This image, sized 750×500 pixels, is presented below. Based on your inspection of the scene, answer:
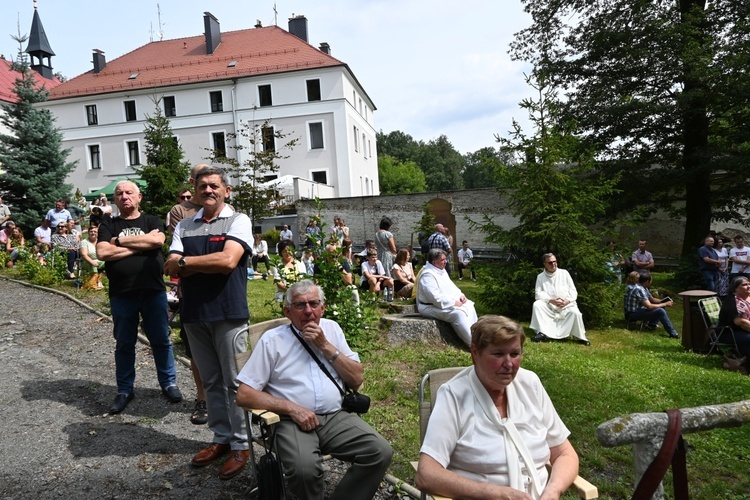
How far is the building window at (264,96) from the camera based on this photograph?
38.2 meters

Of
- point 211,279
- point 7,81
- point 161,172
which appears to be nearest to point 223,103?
point 7,81

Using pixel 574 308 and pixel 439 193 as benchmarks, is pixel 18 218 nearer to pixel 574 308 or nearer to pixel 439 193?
→ pixel 439 193

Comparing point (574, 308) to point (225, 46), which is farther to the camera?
point (225, 46)

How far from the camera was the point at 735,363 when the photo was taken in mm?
7973

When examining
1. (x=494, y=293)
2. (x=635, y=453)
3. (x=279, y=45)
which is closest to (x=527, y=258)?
(x=494, y=293)

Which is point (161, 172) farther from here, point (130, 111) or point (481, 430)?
point (130, 111)

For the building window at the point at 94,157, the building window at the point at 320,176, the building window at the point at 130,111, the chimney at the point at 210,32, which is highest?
the chimney at the point at 210,32

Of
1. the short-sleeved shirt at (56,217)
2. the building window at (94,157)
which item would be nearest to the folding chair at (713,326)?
the short-sleeved shirt at (56,217)

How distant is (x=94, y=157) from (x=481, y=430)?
1747 inches

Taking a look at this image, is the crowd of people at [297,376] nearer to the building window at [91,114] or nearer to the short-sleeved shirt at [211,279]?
the short-sleeved shirt at [211,279]

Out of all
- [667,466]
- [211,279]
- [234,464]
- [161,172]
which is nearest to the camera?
[667,466]

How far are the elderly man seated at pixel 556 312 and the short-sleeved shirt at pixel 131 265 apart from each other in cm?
669

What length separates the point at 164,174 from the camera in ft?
55.4

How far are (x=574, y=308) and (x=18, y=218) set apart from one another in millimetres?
21621
